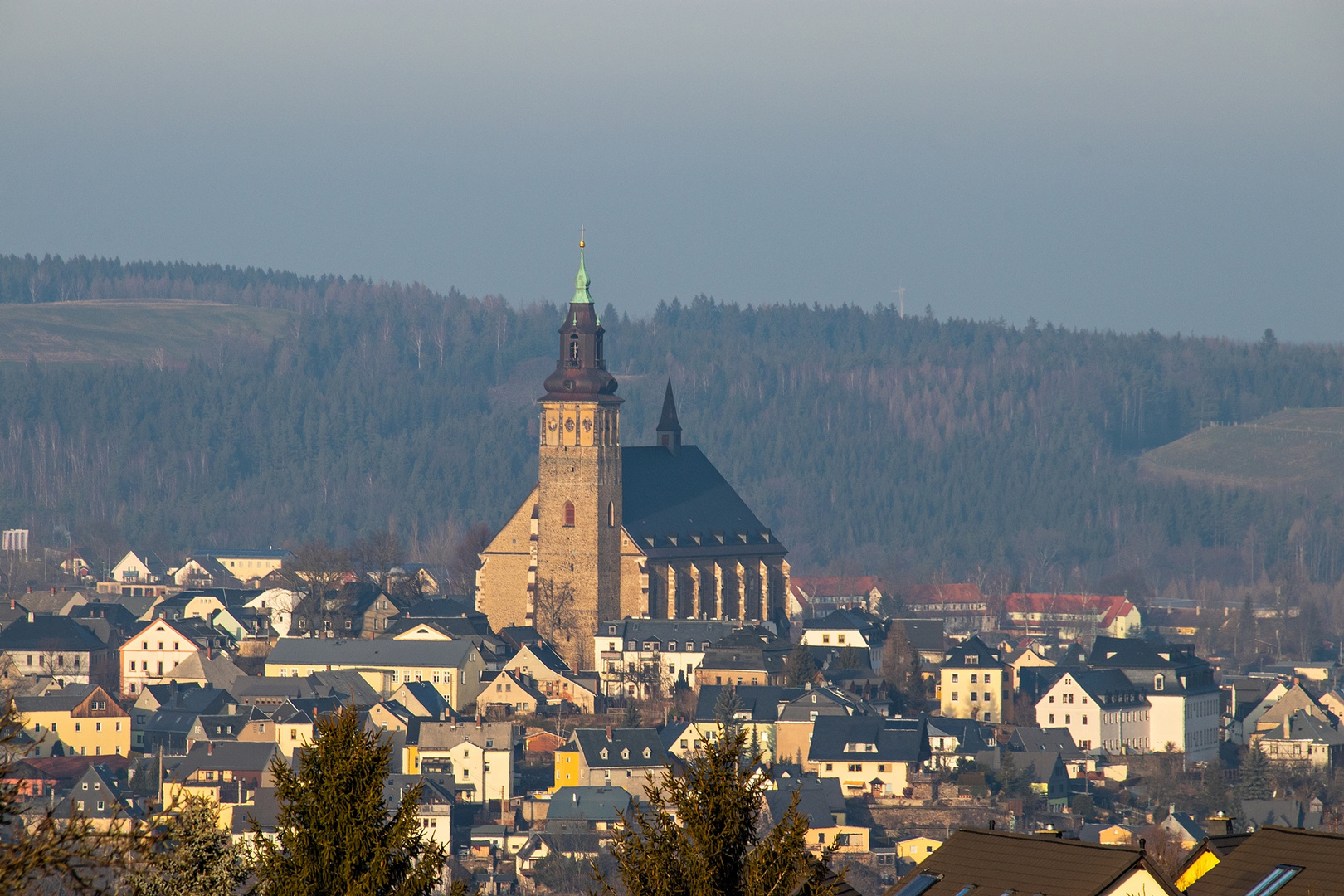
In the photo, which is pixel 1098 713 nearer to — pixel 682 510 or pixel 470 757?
pixel 470 757

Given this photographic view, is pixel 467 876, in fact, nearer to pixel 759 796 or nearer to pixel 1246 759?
pixel 1246 759

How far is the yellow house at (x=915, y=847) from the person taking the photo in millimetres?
71938

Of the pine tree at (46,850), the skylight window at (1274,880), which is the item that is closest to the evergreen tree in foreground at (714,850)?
the pine tree at (46,850)

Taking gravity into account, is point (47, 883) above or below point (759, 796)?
below

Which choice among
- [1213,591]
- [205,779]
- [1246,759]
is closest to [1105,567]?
[1213,591]

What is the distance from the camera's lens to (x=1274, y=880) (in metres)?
22.8

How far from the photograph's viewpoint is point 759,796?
2011 cm

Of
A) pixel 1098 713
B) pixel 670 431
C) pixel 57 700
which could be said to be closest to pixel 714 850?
pixel 1098 713

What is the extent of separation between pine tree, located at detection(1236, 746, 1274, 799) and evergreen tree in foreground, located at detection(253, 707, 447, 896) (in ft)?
201

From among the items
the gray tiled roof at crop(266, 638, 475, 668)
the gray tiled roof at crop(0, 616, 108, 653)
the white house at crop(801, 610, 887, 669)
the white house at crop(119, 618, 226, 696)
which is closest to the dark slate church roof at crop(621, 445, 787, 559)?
the white house at crop(801, 610, 887, 669)

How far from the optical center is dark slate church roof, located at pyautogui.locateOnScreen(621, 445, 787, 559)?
10525cm

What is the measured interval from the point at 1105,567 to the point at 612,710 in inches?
4381

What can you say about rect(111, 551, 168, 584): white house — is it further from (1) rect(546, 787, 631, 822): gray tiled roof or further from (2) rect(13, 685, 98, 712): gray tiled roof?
(1) rect(546, 787, 631, 822): gray tiled roof

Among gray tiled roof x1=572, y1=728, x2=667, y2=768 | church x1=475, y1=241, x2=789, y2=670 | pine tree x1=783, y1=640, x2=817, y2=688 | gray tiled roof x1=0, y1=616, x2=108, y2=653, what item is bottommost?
gray tiled roof x1=572, y1=728, x2=667, y2=768
